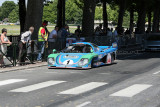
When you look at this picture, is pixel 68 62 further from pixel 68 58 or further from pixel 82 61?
pixel 82 61

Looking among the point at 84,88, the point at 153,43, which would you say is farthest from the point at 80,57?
the point at 153,43

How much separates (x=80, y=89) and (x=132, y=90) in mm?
1501

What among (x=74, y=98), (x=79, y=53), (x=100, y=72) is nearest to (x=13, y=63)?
(x=79, y=53)

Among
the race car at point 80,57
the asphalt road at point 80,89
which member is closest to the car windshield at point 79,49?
the race car at point 80,57

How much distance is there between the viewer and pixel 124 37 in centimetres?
3631

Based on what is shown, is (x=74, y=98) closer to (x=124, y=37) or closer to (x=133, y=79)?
(x=133, y=79)

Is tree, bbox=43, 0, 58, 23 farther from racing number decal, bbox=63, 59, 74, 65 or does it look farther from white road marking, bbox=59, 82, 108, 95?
white road marking, bbox=59, 82, 108, 95

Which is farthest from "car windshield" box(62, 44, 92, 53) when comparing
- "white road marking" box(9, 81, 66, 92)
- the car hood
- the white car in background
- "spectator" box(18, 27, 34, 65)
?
the white car in background

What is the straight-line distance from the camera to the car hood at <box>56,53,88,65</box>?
696 inches

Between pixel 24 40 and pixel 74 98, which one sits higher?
pixel 24 40

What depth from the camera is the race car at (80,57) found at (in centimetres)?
1762

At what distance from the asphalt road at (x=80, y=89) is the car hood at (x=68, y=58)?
93 centimetres

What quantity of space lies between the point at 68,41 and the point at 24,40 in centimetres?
539

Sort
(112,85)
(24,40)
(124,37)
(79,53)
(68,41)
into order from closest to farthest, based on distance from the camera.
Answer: (112,85) → (79,53) → (24,40) → (68,41) → (124,37)
